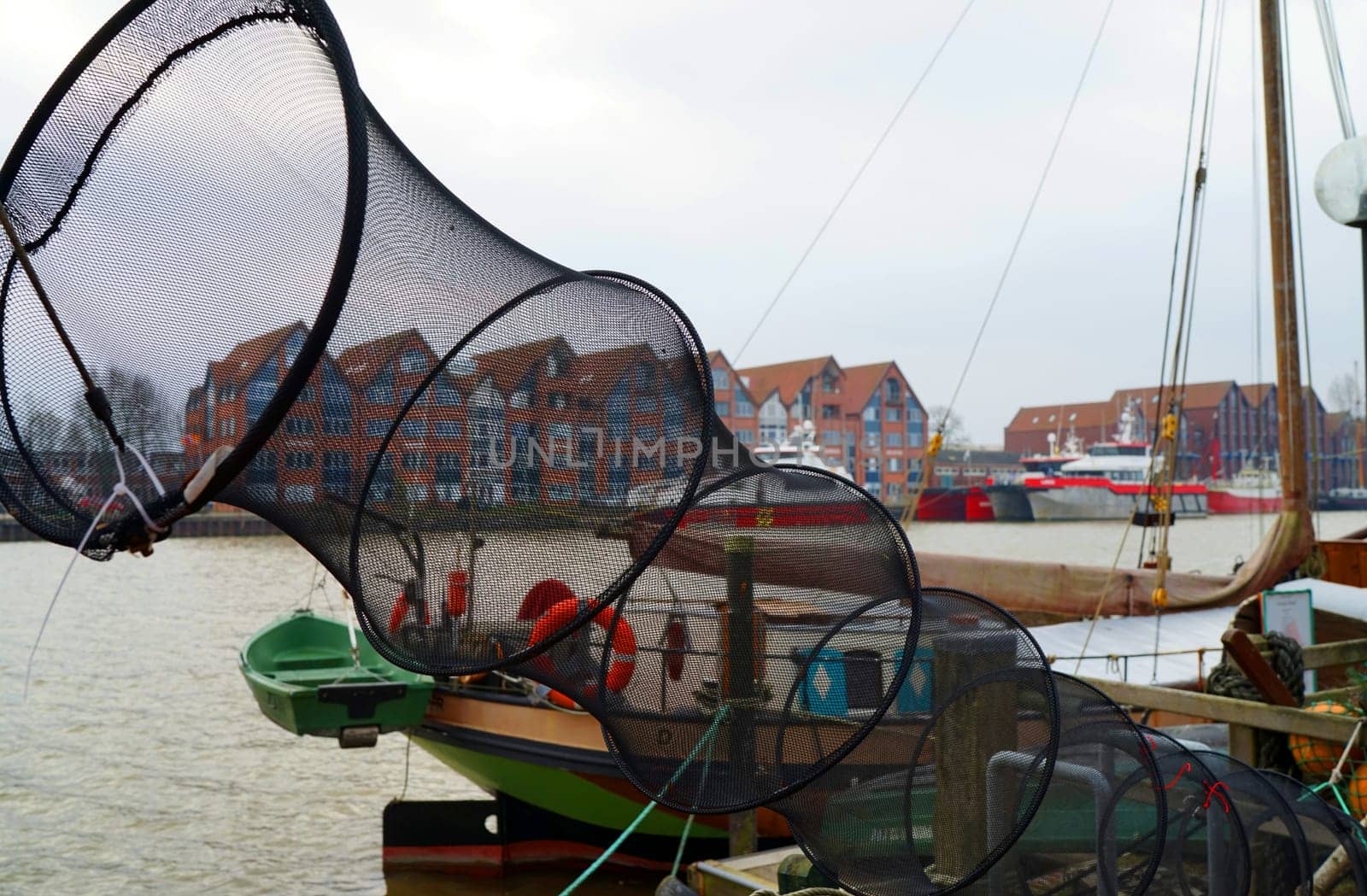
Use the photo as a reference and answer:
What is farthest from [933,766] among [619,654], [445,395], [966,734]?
[445,395]

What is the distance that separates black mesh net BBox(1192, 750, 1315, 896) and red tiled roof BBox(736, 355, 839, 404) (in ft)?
243

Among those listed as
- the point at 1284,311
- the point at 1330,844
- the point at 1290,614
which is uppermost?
the point at 1284,311

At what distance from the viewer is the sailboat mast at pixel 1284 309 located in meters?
11.5

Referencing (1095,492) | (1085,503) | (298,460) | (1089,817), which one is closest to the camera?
(298,460)

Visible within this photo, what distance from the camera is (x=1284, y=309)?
37.6 feet

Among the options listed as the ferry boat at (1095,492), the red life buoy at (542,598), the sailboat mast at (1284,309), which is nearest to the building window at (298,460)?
the red life buoy at (542,598)

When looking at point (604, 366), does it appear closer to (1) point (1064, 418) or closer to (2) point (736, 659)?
(2) point (736, 659)

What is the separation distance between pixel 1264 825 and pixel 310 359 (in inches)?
149

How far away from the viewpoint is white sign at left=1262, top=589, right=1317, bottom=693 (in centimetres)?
652

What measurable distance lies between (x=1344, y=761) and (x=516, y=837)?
8134 mm

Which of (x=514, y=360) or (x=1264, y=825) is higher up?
(x=514, y=360)

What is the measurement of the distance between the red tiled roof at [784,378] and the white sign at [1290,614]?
235 feet

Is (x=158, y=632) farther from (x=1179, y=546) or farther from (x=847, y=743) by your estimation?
(x=1179, y=546)

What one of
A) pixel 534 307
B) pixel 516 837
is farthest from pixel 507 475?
pixel 516 837
